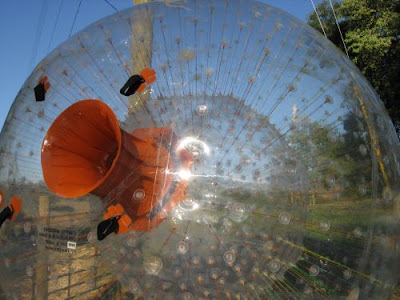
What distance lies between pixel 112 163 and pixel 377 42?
927cm

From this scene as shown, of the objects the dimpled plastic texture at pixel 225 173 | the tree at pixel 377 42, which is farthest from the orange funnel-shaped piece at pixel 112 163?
the tree at pixel 377 42

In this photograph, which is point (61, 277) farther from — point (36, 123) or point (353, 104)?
point (353, 104)

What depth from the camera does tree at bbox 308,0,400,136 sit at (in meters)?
9.77

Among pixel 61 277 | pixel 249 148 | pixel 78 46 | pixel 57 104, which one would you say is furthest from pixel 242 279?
pixel 78 46

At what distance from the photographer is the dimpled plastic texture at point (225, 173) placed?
6.02 ft

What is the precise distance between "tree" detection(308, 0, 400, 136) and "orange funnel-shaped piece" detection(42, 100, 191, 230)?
9.03 m

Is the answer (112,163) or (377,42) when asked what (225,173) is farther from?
(377,42)

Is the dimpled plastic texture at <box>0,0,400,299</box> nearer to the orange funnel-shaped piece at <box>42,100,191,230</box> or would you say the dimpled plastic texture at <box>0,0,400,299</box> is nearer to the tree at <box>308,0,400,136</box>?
the orange funnel-shaped piece at <box>42,100,191,230</box>

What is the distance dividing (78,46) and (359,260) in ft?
6.48

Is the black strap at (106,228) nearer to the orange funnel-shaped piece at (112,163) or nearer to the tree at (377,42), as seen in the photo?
the orange funnel-shaped piece at (112,163)

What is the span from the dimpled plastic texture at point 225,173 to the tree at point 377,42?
8.22 meters

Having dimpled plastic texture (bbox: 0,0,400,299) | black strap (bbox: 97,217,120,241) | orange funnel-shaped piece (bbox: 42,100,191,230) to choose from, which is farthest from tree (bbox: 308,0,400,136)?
black strap (bbox: 97,217,120,241)

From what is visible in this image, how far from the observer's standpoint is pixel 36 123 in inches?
92.2

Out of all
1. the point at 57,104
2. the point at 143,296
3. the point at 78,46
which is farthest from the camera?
the point at 78,46
